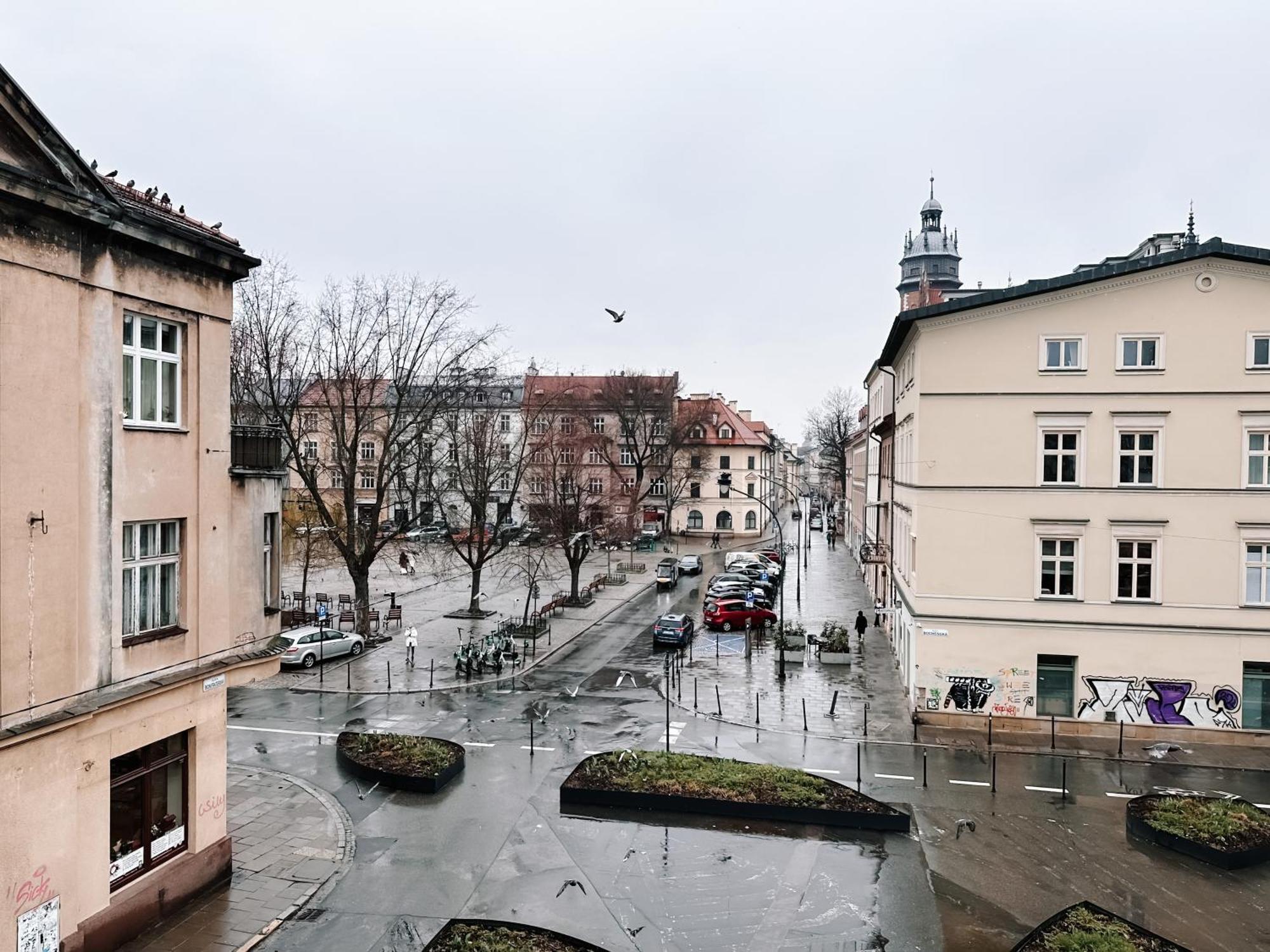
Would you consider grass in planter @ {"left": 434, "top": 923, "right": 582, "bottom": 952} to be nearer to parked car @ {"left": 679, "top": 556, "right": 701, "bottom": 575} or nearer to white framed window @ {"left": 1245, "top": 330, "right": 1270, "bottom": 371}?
white framed window @ {"left": 1245, "top": 330, "right": 1270, "bottom": 371}

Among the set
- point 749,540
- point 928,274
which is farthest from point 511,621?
point 928,274

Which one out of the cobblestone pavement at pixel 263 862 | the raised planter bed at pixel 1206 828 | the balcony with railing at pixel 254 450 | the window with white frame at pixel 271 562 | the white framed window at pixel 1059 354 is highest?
the white framed window at pixel 1059 354

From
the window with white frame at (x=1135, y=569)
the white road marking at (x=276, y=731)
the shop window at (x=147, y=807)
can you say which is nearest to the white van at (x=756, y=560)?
the window with white frame at (x=1135, y=569)

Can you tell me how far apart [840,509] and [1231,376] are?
3166 inches

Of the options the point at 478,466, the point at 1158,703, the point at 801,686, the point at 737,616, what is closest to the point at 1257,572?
the point at 1158,703

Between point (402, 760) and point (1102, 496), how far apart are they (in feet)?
60.3

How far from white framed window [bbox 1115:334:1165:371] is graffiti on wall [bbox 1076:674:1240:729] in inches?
316

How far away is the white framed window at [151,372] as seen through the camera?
37.3 ft

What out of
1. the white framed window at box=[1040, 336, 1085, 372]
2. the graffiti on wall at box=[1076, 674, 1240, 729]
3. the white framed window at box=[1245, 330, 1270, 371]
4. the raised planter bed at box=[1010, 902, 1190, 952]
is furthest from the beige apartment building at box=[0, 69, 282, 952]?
the white framed window at box=[1245, 330, 1270, 371]

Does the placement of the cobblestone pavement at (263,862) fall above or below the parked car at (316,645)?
below

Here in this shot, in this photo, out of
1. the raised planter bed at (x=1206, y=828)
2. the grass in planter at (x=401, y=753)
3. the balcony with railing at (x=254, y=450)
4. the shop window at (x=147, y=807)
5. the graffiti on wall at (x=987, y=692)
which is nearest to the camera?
the shop window at (x=147, y=807)

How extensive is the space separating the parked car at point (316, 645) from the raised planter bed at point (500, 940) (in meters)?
18.2

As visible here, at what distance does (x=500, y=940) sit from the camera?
1112 cm

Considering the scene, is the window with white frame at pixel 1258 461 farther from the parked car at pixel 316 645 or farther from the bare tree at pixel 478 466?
the parked car at pixel 316 645
